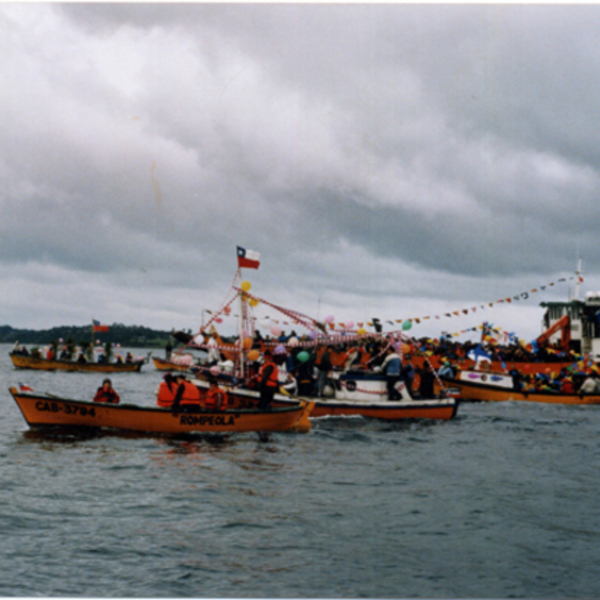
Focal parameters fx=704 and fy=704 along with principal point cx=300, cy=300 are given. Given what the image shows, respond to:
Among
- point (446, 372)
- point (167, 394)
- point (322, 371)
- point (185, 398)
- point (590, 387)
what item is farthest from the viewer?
point (446, 372)

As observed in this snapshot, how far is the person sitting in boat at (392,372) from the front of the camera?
2619 cm

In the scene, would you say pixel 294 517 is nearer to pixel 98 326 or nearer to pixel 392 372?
pixel 392 372

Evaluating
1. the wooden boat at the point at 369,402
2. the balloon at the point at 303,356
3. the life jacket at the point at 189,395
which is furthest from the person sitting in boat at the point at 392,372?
the life jacket at the point at 189,395

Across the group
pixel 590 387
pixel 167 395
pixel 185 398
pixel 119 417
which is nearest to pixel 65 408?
pixel 119 417

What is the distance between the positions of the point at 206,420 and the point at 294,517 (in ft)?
26.4

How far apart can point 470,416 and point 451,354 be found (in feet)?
43.4

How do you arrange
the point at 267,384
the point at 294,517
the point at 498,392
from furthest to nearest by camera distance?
the point at 498,392 < the point at 267,384 < the point at 294,517

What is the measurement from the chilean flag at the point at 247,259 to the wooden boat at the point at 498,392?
1623 centimetres

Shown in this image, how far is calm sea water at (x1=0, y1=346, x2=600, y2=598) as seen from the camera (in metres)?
9.83

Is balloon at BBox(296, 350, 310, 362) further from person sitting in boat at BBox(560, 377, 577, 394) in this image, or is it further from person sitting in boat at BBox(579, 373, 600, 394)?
person sitting in boat at BBox(560, 377, 577, 394)

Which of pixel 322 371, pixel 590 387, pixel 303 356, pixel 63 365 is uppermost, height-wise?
pixel 303 356

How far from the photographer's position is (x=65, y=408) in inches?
769

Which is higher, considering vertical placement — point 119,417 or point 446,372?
point 446,372

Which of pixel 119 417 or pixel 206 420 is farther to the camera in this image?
pixel 206 420
